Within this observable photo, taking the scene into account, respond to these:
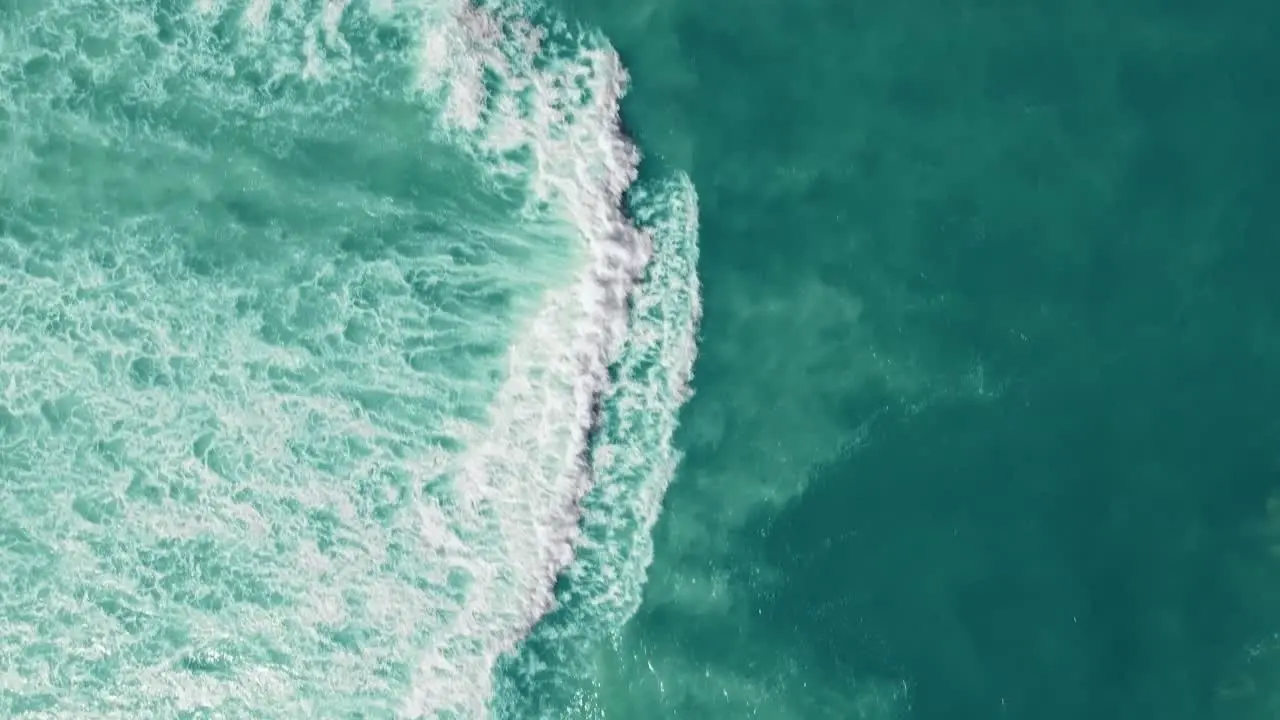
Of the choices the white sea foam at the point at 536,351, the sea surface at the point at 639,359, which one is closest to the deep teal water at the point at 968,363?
the sea surface at the point at 639,359

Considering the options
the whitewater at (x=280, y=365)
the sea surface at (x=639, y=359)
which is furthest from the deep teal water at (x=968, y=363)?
the whitewater at (x=280, y=365)

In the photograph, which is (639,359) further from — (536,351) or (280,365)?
(280,365)

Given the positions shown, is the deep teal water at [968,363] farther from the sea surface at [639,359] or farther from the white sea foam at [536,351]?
the white sea foam at [536,351]

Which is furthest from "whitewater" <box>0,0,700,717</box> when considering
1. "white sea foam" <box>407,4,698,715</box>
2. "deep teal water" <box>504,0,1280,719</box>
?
"deep teal water" <box>504,0,1280,719</box>

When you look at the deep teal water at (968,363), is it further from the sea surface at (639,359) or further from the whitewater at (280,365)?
the whitewater at (280,365)

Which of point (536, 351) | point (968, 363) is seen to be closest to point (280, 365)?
point (536, 351)

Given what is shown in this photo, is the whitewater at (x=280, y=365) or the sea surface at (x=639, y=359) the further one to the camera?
the whitewater at (x=280, y=365)
